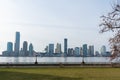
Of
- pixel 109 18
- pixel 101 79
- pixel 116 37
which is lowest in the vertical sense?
pixel 101 79

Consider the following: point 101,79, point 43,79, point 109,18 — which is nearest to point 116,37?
point 109,18

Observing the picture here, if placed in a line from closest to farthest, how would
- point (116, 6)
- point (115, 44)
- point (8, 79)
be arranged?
point (115, 44) < point (116, 6) < point (8, 79)

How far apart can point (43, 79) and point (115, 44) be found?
1166 centimetres

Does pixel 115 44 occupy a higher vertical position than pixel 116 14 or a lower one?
lower

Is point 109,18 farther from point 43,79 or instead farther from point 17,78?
point 17,78

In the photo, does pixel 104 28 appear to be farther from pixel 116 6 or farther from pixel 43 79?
pixel 43 79

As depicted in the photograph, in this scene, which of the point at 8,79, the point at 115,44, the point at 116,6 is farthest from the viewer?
the point at 8,79

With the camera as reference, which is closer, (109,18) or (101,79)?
(109,18)

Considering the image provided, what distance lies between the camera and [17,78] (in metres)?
33.0

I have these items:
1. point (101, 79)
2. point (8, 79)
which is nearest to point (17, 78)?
point (8, 79)

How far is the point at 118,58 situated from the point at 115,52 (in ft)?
2.07

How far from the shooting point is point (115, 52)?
2378 cm

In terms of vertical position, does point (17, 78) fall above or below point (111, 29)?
below

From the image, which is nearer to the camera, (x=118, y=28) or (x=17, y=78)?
(x=118, y=28)
